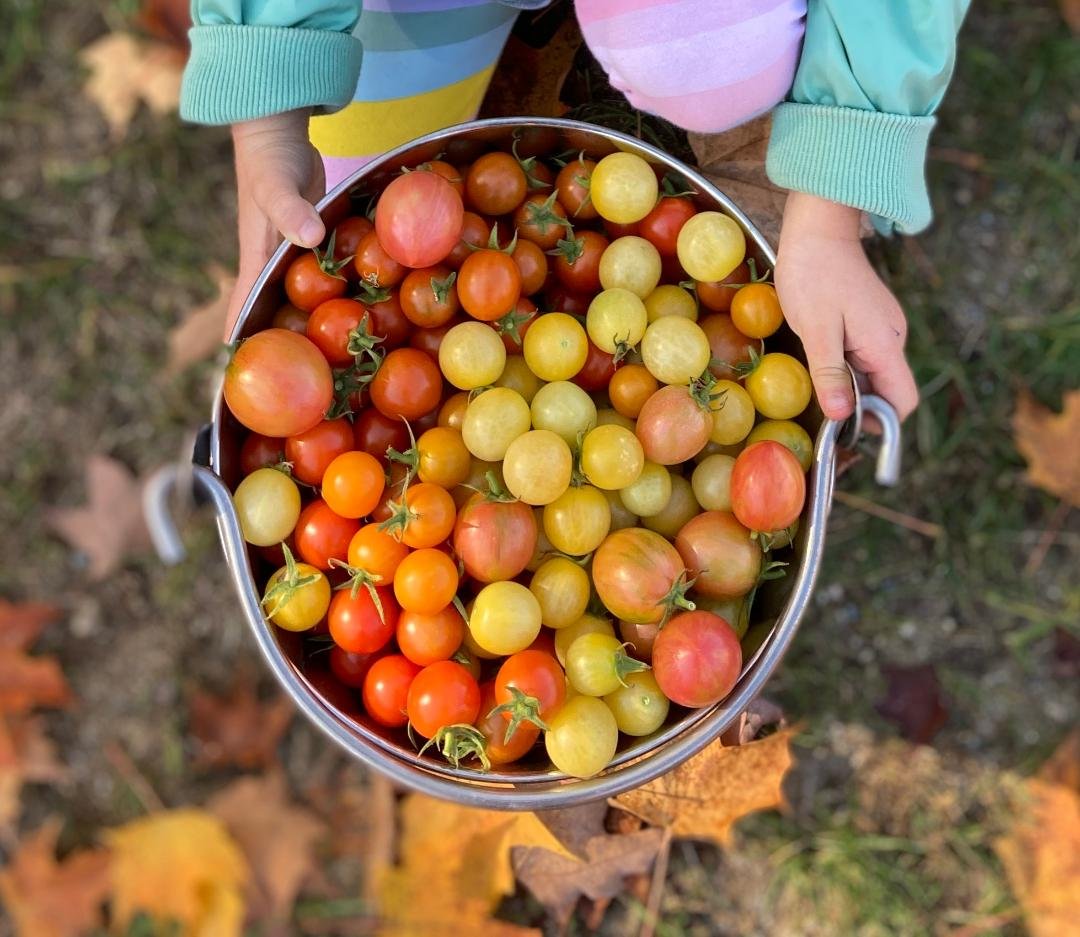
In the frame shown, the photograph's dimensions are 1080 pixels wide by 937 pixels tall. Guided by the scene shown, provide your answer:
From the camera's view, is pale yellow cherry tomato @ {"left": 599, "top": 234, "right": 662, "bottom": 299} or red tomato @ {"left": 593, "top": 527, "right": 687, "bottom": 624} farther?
pale yellow cherry tomato @ {"left": 599, "top": 234, "right": 662, "bottom": 299}

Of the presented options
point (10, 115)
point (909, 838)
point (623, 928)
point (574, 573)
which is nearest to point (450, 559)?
point (574, 573)

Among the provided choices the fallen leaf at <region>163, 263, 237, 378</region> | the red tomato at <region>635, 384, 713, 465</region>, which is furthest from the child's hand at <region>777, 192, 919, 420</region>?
the fallen leaf at <region>163, 263, 237, 378</region>

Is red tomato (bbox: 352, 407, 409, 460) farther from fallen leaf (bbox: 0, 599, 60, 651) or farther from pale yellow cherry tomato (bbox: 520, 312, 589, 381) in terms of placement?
fallen leaf (bbox: 0, 599, 60, 651)

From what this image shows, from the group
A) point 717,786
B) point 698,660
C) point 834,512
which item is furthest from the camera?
point 834,512

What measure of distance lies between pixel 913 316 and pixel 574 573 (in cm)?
82

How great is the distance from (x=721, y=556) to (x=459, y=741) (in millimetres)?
307

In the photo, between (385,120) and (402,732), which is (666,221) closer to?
(385,120)

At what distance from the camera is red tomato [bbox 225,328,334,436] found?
985 mm

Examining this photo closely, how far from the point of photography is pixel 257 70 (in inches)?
41.6

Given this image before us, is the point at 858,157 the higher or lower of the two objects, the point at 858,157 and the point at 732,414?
the higher

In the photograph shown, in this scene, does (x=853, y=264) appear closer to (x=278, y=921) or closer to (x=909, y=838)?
(x=909, y=838)

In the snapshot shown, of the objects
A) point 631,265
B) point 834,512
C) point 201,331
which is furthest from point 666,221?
point 201,331

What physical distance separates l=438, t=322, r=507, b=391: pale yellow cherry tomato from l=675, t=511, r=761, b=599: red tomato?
261 mm

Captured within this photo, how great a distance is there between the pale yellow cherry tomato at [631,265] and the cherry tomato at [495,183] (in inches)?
4.7
